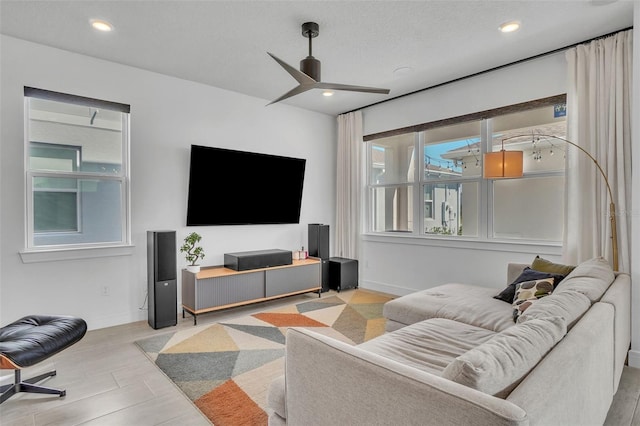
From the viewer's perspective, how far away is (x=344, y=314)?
4.07 metres

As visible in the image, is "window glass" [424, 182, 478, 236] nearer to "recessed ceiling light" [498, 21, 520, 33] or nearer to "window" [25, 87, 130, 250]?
"recessed ceiling light" [498, 21, 520, 33]

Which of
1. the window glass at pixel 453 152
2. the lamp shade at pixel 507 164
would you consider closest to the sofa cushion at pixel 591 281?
the lamp shade at pixel 507 164

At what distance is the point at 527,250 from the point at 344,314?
83.3 inches

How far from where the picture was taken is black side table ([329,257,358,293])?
5.14 meters

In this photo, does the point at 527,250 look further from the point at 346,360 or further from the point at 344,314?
the point at 346,360

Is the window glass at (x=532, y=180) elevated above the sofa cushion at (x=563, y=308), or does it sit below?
above

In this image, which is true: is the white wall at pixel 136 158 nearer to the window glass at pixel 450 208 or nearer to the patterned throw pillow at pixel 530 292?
the window glass at pixel 450 208

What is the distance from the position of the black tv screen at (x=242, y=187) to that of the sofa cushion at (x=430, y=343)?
9.27ft

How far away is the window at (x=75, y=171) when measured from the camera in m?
3.38

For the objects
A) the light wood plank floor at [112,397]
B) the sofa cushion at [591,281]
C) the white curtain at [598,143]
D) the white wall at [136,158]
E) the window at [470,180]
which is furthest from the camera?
the window at [470,180]

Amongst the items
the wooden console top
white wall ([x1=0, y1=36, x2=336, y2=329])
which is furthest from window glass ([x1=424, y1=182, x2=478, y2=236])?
white wall ([x1=0, y1=36, x2=336, y2=329])

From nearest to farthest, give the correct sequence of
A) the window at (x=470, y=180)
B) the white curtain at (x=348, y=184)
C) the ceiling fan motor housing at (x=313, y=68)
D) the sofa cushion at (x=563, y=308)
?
the sofa cushion at (x=563, y=308) < the ceiling fan motor housing at (x=313, y=68) < the window at (x=470, y=180) < the white curtain at (x=348, y=184)

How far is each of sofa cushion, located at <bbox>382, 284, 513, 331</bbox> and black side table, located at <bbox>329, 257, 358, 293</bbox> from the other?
6.52ft

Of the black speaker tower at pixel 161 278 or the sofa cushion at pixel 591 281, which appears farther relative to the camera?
the black speaker tower at pixel 161 278
